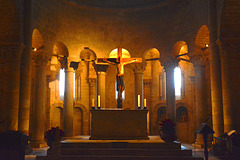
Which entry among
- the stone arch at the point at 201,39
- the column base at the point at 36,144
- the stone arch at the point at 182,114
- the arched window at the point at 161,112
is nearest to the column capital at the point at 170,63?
the stone arch at the point at 201,39

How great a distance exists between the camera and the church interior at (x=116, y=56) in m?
15.5

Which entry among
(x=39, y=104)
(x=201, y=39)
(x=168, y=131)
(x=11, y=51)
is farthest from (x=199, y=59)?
(x=11, y=51)

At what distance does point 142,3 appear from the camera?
23297 mm

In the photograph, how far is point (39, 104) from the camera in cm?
1991

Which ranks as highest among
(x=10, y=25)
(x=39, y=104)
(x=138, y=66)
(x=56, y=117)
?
(x=10, y=25)

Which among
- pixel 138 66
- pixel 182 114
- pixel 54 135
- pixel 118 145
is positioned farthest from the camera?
pixel 182 114

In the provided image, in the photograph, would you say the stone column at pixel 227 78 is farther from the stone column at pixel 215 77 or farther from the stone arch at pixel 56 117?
the stone arch at pixel 56 117

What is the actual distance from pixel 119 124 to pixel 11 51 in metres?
7.28

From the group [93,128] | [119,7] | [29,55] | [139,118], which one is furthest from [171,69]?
[29,55]

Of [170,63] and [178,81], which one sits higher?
[170,63]

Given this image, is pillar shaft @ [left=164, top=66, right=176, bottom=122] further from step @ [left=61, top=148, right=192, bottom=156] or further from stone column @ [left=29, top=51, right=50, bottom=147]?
stone column @ [left=29, top=51, right=50, bottom=147]

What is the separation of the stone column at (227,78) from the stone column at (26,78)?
10.8m

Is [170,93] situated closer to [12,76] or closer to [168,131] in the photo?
[168,131]

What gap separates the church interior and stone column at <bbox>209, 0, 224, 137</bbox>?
5 cm
